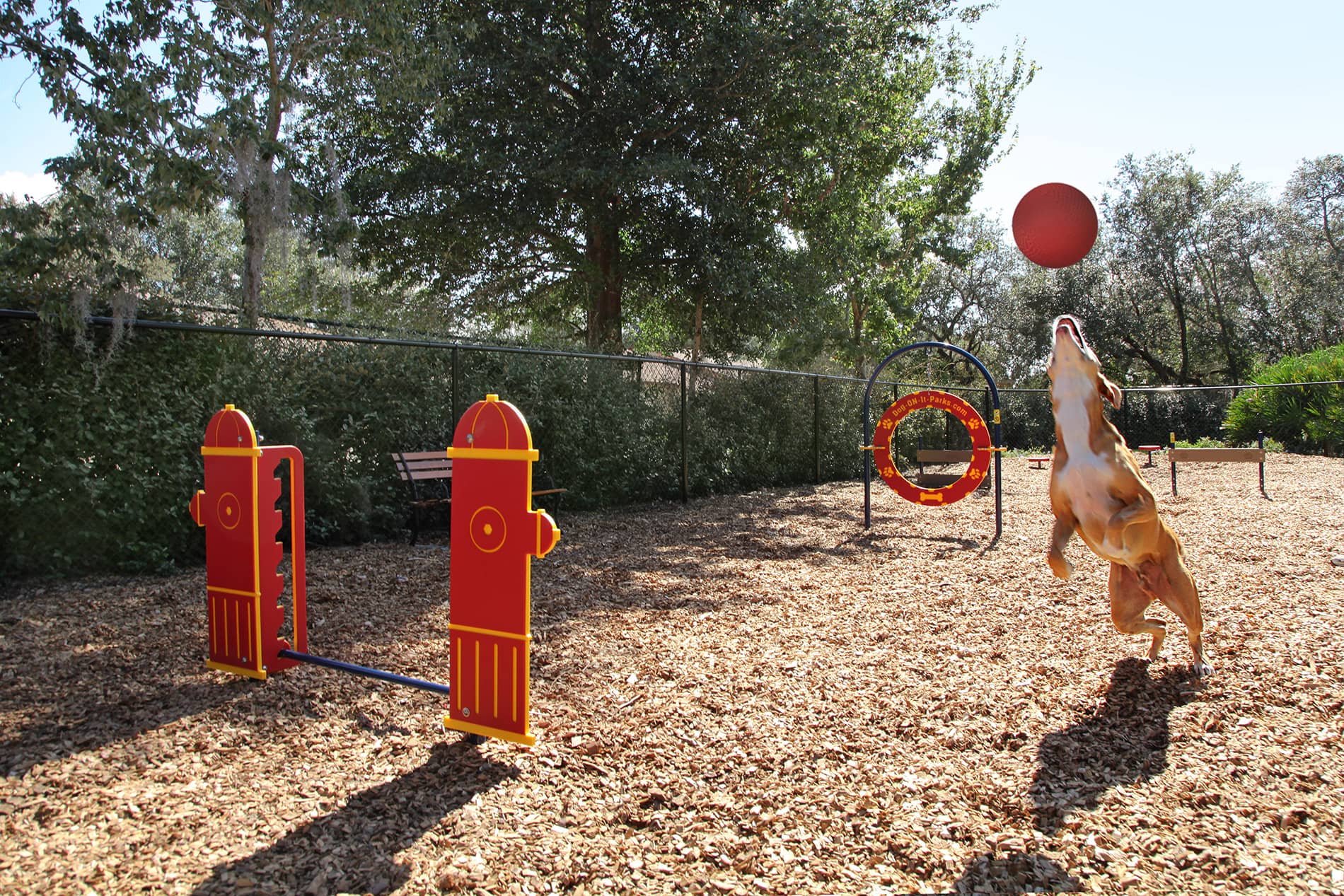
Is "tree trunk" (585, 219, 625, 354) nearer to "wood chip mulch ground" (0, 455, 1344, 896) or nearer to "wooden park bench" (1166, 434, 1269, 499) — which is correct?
"wooden park bench" (1166, 434, 1269, 499)

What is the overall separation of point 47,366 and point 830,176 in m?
13.7

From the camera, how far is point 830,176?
15.9 meters

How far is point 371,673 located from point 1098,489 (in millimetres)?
2995

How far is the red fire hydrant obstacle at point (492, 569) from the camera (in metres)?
2.80

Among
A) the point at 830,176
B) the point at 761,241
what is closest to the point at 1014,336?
the point at 830,176

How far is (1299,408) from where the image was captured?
17.2 meters

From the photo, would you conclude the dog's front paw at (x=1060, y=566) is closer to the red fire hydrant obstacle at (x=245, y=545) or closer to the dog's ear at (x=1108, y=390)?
the dog's ear at (x=1108, y=390)

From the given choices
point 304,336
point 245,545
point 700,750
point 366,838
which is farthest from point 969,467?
point 366,838

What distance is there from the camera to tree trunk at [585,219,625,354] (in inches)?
548

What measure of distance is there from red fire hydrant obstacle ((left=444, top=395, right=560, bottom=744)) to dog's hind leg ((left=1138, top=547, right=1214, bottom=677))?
2511 mm

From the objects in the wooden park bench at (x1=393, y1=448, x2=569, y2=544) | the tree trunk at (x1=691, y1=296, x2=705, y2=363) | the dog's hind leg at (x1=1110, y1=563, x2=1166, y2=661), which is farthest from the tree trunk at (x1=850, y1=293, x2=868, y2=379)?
the dog's hind leg at (x1=1110, y1=563, x2=1166, y2=661)

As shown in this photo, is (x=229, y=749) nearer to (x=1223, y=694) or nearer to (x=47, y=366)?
(x=47, y=366)

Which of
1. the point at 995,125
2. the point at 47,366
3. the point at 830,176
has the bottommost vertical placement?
the point at 47,366

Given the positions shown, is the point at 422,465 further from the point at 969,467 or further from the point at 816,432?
the point at 816,432
